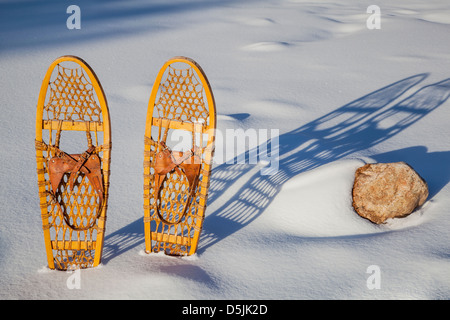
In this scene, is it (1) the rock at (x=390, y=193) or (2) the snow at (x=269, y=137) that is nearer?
(2) the snow at (x=269, y=137)

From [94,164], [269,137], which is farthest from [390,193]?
[94,164]

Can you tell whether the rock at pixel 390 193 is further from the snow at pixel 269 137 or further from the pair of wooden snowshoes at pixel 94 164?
the pair of wooden snowshoes at pixel 94 164

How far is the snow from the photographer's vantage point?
6.81 feet

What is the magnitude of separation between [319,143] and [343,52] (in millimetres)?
2982

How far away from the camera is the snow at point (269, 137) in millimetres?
2074

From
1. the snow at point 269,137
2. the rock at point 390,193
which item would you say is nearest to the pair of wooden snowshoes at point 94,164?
the snow at point 269,137

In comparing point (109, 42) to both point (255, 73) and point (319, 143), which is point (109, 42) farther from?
point (319, 143)

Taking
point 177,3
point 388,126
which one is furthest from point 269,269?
point 177,3

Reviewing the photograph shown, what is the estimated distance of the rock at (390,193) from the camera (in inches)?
97.6

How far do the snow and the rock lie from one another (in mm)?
65

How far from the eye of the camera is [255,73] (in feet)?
17.7

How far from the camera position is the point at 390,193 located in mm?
2490

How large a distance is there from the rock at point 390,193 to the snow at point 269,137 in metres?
0.07

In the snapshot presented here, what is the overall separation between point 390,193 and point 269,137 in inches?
56.6
